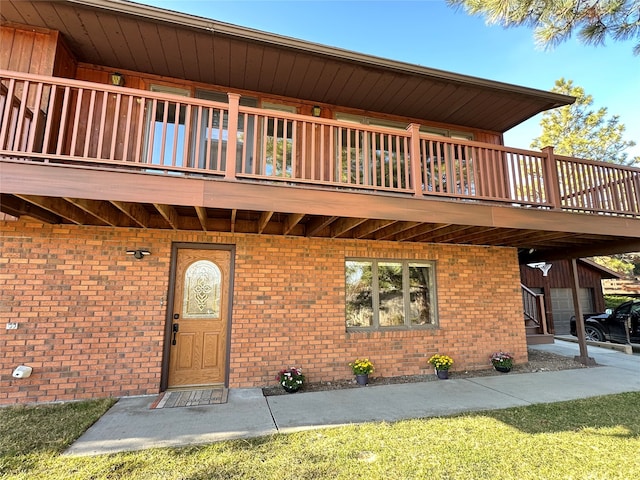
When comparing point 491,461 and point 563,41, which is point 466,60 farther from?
point 491,461

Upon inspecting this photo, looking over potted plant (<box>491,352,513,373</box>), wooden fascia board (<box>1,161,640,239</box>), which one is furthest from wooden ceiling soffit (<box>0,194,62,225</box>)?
potted plant (<box>491,352,513,373</box>)

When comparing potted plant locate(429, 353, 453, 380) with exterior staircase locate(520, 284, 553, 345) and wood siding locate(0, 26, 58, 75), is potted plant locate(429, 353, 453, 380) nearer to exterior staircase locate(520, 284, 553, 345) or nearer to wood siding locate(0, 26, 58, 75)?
exterior staircase locate(520, 284, 553, 345)

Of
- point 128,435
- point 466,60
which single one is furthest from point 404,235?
point 466,60

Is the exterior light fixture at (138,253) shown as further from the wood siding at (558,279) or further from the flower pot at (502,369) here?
the wood siding at (558,279)

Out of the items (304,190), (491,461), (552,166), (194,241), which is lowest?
(491,461)

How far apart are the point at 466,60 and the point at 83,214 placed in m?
9.96

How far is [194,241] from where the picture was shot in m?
5.29

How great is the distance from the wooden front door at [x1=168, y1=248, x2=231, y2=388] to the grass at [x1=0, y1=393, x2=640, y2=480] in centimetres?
128

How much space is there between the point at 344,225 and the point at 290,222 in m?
0.81

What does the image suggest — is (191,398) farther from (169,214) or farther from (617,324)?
(617,324)

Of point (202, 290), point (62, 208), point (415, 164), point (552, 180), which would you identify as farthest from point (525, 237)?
point (62, 208)

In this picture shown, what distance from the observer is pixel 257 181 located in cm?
467

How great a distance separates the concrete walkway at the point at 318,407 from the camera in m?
3.51

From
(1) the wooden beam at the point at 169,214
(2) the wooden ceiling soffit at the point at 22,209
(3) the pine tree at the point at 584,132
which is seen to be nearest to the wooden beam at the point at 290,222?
(1) the wooden beam at the point at 169,214
